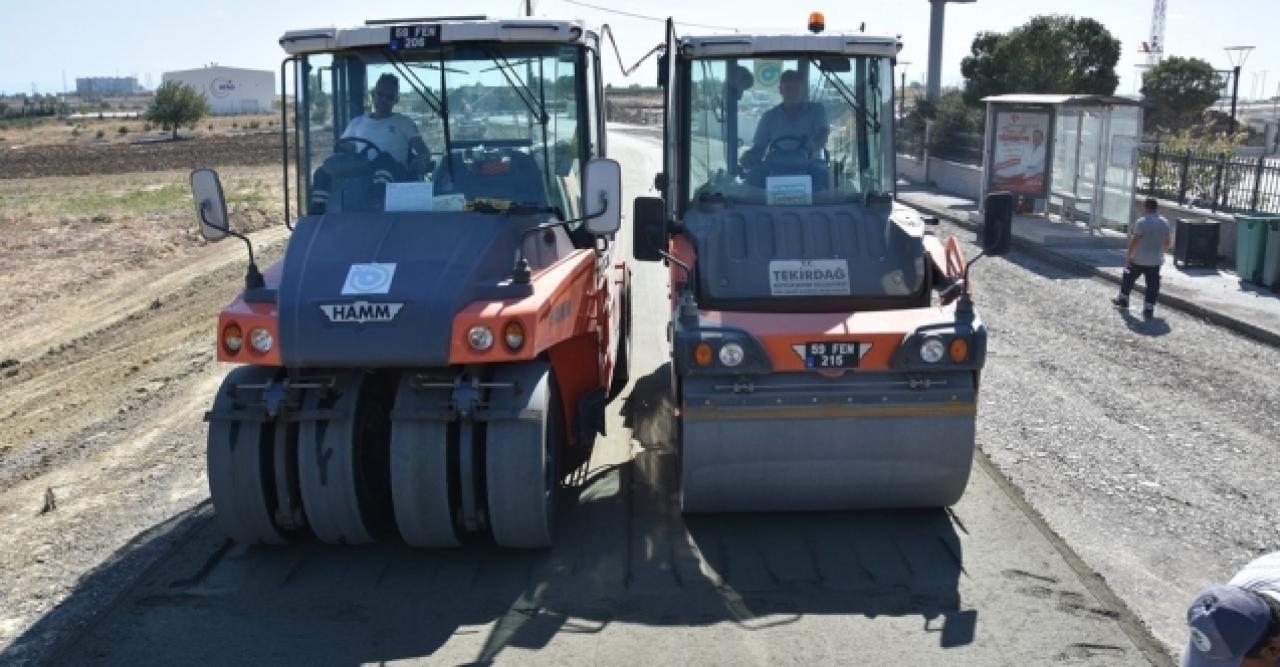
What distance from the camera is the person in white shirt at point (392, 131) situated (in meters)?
7.43

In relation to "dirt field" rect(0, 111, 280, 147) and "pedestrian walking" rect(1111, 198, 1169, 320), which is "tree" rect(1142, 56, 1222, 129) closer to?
"pedestrian walking" rect(1111, 198, 1169, 320)

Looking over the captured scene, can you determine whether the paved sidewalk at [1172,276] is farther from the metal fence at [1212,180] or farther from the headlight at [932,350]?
the headlight at [932,350]

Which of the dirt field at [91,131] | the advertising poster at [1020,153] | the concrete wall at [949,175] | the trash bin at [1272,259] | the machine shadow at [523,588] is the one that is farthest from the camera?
the dirt field at [91,131]

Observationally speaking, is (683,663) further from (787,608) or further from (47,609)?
(47,609)

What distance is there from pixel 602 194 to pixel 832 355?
5.11 ft

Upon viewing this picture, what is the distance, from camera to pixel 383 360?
20.4ft

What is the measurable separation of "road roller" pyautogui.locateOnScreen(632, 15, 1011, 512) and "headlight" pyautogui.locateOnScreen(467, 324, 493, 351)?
3.55 feet

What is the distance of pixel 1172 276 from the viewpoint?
16016mm

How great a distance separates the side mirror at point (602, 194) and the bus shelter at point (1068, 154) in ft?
44.7

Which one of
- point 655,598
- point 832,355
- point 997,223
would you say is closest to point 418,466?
point 655,598

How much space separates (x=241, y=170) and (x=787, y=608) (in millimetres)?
37978

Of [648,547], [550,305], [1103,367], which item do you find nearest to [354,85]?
[550,305]

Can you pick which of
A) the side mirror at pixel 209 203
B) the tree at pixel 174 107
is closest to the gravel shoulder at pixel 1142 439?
the side mirror at pixel 209 203

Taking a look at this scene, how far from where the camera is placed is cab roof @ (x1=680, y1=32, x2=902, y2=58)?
794 cm
